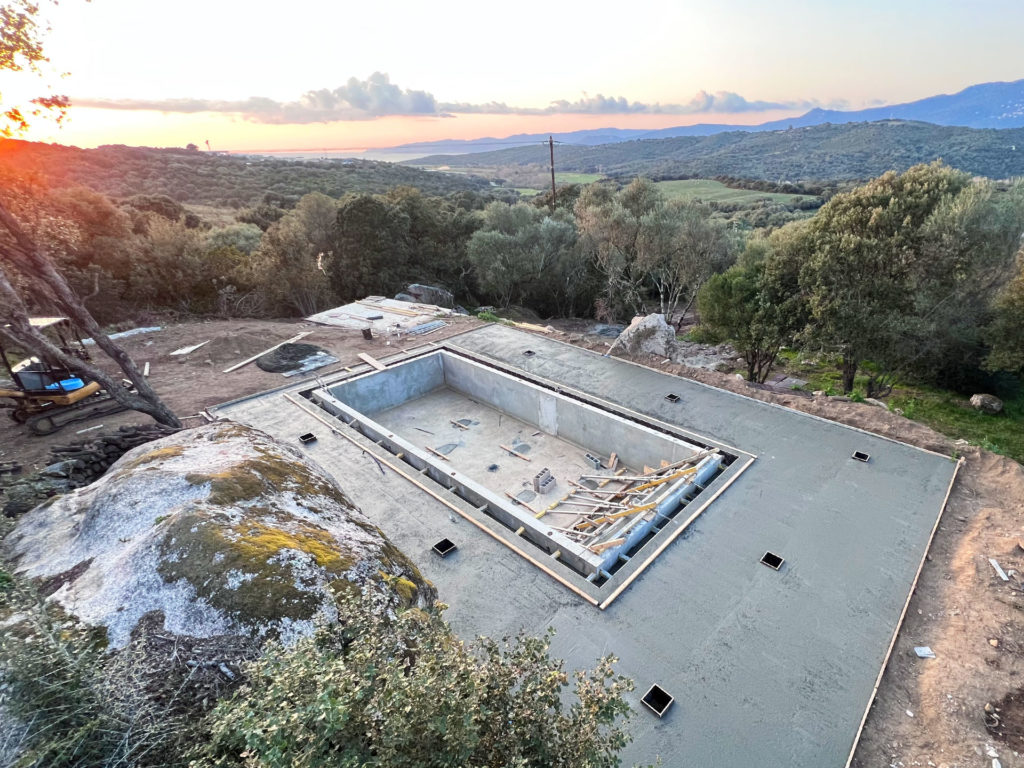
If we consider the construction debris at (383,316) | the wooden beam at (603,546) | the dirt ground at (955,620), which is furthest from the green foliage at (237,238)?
the wooden beam at (603,546)

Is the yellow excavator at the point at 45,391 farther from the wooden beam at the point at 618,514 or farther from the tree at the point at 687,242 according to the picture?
the tree at the point at 687,242

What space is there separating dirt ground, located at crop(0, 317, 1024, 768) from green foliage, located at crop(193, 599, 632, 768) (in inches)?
185

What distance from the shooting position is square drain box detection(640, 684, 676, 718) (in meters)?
6.06

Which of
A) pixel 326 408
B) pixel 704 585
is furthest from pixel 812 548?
pixel 326 408

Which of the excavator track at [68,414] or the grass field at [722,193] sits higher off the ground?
the grass field at [722,193]

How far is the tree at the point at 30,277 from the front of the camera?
8156mm

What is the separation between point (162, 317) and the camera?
916 inches

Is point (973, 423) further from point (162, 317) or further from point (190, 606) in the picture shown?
point (162, 317)

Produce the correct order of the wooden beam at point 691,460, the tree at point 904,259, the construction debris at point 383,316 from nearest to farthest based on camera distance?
the wooden beam at point 691,460 → the tree at point 904,259 → the construction debris at point 383,316

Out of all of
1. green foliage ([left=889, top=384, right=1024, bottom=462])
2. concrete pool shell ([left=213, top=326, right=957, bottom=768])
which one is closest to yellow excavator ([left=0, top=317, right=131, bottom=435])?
concrete pool shell ([left=213, top=326, right=957, bottom=768])

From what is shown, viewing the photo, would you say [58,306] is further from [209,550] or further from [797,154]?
[797,154]

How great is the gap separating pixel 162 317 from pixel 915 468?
29879mm

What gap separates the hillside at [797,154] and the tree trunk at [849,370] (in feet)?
192

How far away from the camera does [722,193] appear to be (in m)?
68.4
